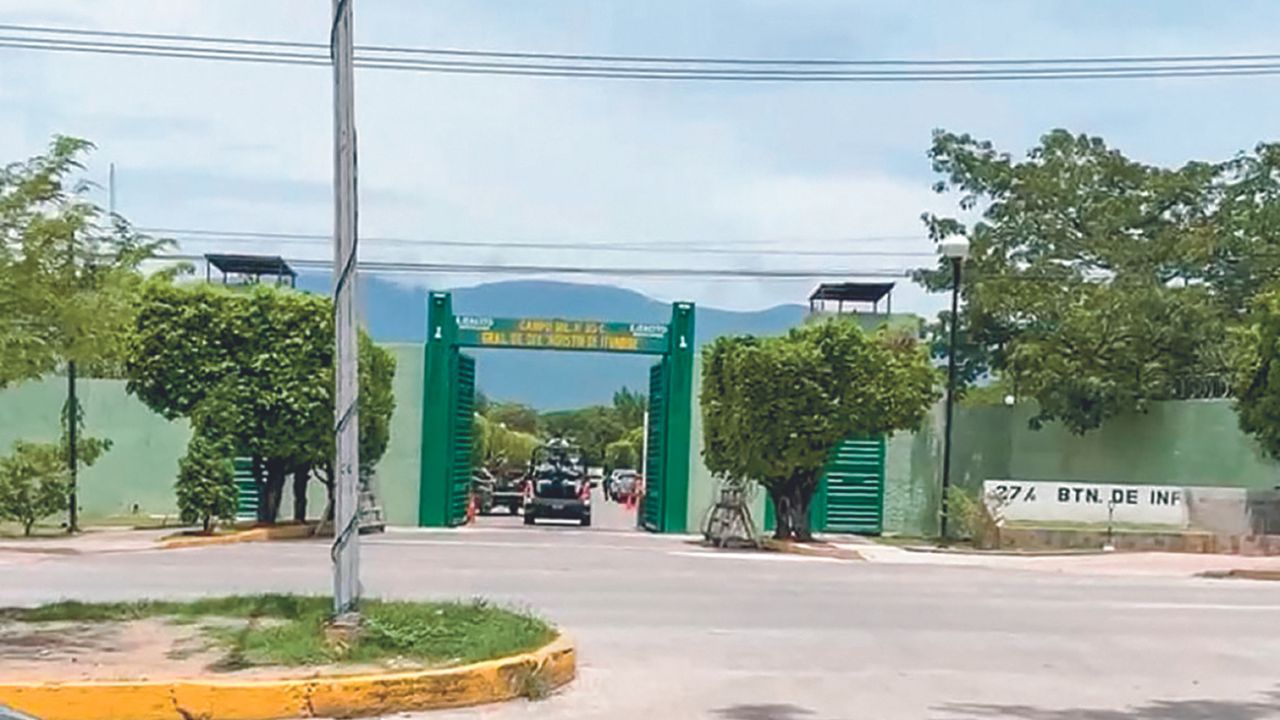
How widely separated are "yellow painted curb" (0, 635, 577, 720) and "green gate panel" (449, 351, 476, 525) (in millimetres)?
27415

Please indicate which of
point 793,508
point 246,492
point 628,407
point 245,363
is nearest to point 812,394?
point 793,508

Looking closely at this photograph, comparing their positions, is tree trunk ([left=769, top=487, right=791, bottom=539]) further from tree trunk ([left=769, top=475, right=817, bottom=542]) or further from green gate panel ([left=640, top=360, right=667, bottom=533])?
green gate panel ([left=640, top=360, right=667, bottom=533])

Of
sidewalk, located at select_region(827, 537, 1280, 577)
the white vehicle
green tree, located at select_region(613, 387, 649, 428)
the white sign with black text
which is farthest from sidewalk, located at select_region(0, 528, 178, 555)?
green tree, located at select_region(613, 387, 649, 428)

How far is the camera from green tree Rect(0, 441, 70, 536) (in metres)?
27.9

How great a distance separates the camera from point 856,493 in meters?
36.7

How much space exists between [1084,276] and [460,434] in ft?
49.2

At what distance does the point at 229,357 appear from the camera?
97.6 ft

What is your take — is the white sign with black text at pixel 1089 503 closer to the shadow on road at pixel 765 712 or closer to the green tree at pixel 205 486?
the green tree at pixel 205 486

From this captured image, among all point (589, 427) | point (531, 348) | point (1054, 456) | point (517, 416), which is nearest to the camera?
point (1054, 456)

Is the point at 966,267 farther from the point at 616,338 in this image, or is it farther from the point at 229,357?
the point at 229,357

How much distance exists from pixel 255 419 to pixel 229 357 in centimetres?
122

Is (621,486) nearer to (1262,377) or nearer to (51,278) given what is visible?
(1262,377)

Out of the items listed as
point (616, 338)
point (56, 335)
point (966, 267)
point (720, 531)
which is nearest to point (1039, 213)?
point (966, 267)

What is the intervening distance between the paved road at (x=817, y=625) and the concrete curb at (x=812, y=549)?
5.34 feet
